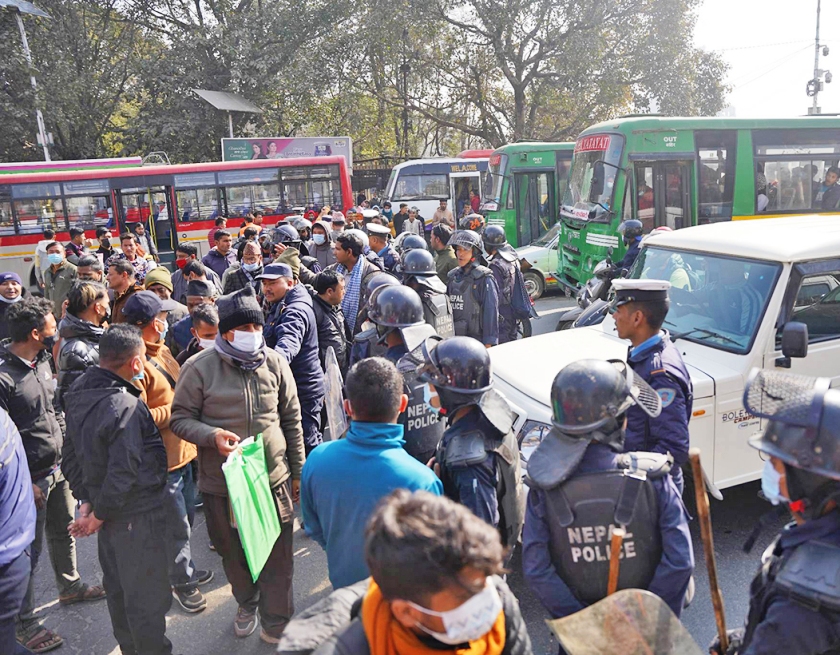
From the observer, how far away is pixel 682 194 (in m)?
11.8

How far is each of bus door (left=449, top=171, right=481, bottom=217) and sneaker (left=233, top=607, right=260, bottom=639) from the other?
19958 mm

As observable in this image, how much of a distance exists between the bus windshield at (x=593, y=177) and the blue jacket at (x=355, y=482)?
9907 millimetres

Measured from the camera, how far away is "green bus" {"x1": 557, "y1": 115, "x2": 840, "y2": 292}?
11500 mm

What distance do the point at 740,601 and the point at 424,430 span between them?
2.11 metres

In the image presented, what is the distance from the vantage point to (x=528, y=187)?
1711 cm

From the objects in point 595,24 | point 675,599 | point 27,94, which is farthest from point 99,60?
point 675,599

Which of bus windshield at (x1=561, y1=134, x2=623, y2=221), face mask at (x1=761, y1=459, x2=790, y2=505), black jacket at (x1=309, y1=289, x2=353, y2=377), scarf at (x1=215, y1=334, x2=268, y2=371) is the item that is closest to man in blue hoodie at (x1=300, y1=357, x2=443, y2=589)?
scarf at (x1=215, y1=334, x2=268, y2=371)

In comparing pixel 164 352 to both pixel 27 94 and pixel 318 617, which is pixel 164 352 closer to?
pixel 318 617

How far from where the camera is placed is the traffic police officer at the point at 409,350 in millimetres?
3666

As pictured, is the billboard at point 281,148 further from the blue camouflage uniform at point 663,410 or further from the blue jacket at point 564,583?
the blue jacket at point 564,583

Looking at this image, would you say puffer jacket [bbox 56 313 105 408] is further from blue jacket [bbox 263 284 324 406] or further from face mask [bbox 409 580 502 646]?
face mask [bbox 409 580 502 646]

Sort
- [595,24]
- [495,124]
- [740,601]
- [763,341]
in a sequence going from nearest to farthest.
→ [740,601] → [763,341] → [595,24] → [495,124]

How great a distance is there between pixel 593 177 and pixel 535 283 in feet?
8.48

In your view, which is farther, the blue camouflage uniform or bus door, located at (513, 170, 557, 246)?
bus door, located at (513, 170, 557, 246)
